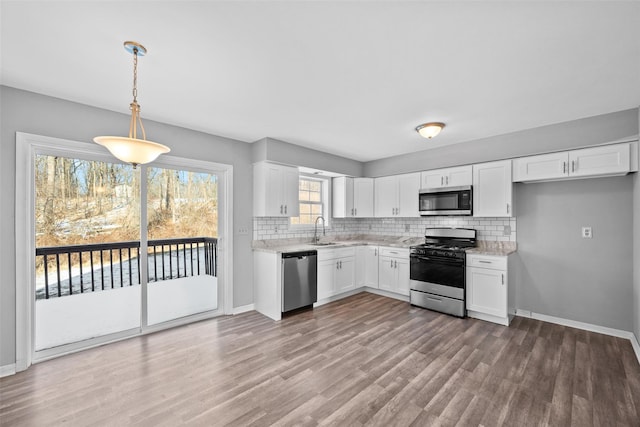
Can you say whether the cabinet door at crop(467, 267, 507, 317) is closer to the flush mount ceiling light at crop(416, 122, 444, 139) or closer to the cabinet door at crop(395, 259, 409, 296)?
the cabinet door at crop(395, 259, 409, 296)

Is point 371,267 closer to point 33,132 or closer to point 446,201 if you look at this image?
point 446,201

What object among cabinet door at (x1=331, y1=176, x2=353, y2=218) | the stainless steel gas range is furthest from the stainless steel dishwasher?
the stainless steel gas range

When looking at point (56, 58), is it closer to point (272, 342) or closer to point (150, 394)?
point (150, 394)

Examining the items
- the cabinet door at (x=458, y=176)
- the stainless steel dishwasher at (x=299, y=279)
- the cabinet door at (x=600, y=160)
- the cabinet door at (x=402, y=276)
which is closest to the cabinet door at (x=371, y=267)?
the cabinet door at (x=402, y=276)

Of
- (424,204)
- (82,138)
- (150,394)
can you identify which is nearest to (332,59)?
(82,138)

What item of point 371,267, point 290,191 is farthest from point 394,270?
point 290,191

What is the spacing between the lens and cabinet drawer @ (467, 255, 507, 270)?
3.56m

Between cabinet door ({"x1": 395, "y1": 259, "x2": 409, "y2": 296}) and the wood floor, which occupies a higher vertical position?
cabinet door ({"x1": 395, "y1": 259, "x2": 409, "y2": 296})

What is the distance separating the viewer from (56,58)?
6.53 ft

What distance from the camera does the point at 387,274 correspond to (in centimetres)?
474

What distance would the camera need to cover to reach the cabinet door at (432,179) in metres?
4.41

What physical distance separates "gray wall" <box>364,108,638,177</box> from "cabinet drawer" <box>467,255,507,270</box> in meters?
1.36

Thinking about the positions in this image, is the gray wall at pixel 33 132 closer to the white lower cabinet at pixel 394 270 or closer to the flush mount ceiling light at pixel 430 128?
the flush mount ceiling light at pixel 430 128

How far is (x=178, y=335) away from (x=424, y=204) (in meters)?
3.97
